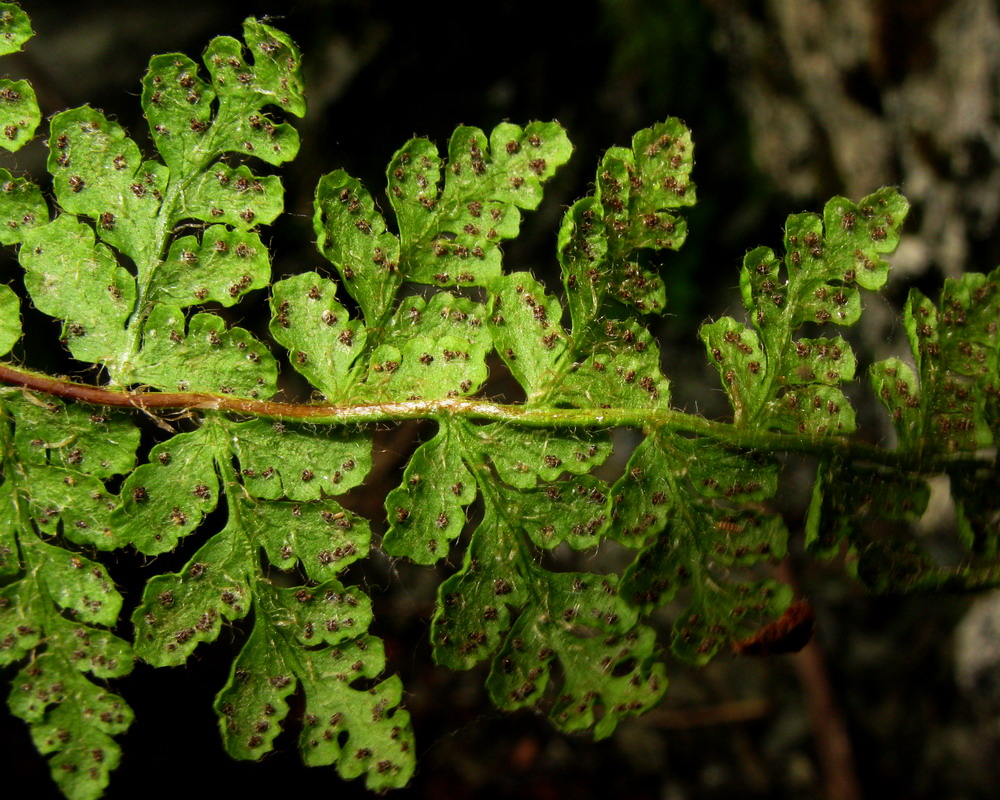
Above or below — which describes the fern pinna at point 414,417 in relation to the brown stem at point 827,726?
above

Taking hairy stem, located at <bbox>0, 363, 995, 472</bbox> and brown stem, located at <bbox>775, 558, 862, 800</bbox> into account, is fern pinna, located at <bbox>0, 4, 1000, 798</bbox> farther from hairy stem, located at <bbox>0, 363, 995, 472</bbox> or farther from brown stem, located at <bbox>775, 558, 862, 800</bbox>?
brown stem, located at <bbox>775, 558, 862, 800</bbox>

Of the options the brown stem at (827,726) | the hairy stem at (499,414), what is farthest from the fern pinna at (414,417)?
the brown stem at (827,726)

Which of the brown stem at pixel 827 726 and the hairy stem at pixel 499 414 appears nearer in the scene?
the hairy stem at pixel 499 414

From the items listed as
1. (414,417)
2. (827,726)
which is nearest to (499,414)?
(414,417)

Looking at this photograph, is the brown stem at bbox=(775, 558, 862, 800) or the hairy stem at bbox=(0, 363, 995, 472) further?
the brown stem at bbox=(775, 558, 862, 800)

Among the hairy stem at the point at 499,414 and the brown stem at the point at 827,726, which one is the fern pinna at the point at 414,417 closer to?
the hairy stem at the point at 499,414

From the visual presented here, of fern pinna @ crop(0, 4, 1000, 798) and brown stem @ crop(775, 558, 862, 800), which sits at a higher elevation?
fern pinna @ crop(0, 4, 1000, 798)

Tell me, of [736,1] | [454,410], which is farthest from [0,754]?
[736,1]

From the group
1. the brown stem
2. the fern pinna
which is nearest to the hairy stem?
the fern pinna
